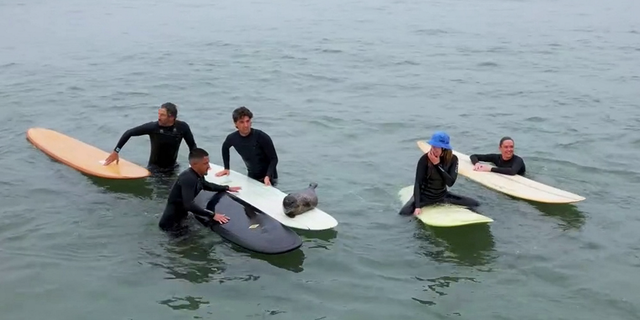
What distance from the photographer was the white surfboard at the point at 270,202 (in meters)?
8.66

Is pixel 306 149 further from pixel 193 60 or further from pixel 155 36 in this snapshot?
pixel 155 36

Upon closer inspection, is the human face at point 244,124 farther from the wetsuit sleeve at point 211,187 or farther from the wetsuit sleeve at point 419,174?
the wetsuit sleeve at point 419,174

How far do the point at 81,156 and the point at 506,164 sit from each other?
6.74 metres

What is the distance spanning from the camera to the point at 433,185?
899cm

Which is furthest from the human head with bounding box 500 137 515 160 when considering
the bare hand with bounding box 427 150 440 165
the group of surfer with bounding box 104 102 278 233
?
the group of surfer with bounding box 104 102 278 233

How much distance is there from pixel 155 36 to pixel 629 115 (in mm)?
16658

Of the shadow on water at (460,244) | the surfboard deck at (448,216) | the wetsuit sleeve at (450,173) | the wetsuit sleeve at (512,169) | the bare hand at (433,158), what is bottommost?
the shadow on water at (460,244)

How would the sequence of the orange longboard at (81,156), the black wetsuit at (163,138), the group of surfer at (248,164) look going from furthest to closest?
the orange longboard at (81,156)
the black wetsuit at (163,138)
the group of surfer at (248,164)

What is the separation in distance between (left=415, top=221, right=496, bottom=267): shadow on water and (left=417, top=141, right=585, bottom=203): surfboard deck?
959 mm

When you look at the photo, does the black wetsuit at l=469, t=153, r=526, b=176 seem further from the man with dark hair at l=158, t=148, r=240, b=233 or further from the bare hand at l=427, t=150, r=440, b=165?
the man with dark hair at l=158, t=148, r=240, b=233

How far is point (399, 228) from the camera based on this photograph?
9062 millimetres

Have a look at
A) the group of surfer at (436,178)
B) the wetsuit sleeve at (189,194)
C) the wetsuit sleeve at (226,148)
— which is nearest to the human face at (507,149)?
the group of surfer at (436,178)

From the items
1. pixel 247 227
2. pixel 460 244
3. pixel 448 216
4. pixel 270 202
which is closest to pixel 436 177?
pixel 448 216

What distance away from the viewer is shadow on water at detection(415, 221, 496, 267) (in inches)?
326
